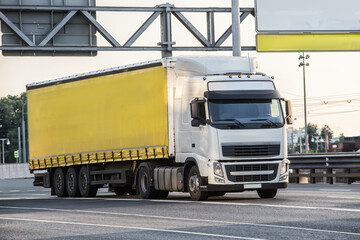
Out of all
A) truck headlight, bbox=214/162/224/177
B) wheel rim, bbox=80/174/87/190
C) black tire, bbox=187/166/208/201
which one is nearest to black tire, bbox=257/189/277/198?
black tire, bbox=187/166/208/201

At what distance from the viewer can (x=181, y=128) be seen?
2205 centimetres

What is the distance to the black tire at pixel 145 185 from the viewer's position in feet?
75.5

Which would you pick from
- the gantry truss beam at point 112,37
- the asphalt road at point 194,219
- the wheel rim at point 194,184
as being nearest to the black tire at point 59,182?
the gantry truss beam at point 112,37

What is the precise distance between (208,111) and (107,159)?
17.0ft

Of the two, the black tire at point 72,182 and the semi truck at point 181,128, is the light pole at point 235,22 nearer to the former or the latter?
the semi truck at point 181,128

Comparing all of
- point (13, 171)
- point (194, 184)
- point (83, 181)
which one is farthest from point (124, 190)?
point (13, 171)

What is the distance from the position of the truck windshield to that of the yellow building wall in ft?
6.05

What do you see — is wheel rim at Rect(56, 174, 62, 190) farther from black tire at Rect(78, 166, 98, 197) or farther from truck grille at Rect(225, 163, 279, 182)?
truck grille at Rect(225, 163, 279, 182)

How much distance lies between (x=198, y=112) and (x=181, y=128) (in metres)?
1.07

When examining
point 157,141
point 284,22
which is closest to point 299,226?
point 157,141

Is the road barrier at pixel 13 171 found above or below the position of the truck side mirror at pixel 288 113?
below

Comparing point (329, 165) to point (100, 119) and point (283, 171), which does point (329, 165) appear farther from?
point (283, 171)

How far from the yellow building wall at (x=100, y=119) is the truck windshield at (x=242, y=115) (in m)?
1.84

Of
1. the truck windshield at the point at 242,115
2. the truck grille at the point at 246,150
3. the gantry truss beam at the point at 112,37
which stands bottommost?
the truck grille at the point at 246,150
